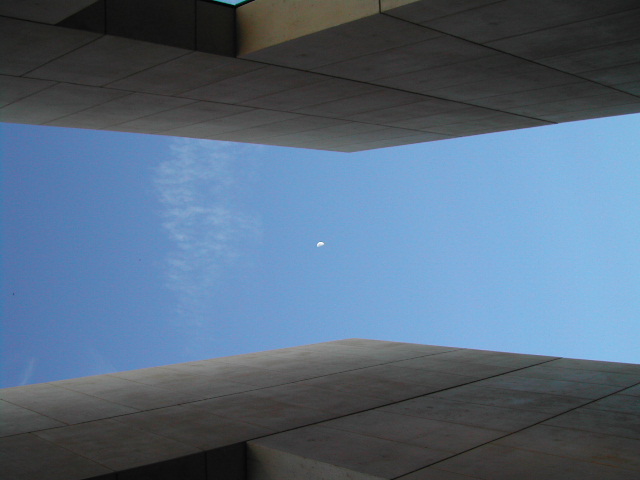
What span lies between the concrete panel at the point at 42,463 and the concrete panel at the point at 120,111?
19.1 feet

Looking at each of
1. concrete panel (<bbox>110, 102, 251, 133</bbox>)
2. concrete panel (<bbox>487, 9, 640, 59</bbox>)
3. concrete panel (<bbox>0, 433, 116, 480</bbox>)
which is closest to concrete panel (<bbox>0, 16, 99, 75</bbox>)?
concrete panel (<bbox>110, 102, 251, 133</bbox>)

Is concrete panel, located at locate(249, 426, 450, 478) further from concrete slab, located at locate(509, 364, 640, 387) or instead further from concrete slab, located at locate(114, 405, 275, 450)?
concrete slab, located at locate(509, 364, 640, 387)

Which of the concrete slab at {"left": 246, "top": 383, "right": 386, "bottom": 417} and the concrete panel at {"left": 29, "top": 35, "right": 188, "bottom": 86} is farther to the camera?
the concrete slab at {"left": 246, "top": 383, "right": 386, "bottom": 417}

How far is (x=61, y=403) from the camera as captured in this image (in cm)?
1021

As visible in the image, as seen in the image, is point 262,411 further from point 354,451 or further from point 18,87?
point 18,87

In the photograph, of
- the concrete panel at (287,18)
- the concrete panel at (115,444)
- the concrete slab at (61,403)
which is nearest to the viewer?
the concrete panel at (115,444)

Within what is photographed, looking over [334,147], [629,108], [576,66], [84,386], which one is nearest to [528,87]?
[576,66]

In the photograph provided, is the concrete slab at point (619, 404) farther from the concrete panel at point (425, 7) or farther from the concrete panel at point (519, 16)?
the concrete panel at point (425, 7)

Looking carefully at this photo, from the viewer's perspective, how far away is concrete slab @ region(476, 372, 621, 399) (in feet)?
33.8

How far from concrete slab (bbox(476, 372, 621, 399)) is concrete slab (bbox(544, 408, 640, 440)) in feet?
3.75

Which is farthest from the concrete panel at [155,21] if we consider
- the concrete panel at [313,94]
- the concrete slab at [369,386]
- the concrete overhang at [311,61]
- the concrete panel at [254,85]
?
the concrete slab at [369,386]

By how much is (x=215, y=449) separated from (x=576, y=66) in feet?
24.2

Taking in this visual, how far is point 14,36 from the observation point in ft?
26.0

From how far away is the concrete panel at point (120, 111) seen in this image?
11545mm
